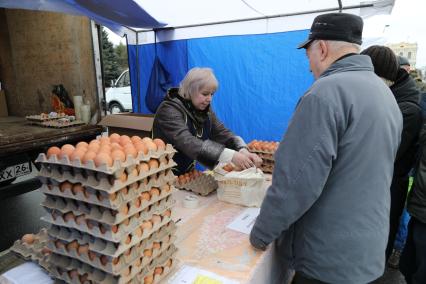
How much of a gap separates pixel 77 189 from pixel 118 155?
0.64ft

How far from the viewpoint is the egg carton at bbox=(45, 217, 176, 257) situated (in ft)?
3.23

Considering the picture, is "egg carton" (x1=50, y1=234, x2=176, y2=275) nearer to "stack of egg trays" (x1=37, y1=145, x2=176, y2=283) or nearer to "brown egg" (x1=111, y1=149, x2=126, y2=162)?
"stack of egg trays" (x1=37, y1=145, x2=176, y2=283)

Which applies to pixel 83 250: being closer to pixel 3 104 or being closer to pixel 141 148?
pixel 141 148

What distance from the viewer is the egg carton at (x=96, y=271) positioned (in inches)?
40.6

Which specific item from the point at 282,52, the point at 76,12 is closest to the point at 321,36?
the point at 282,52

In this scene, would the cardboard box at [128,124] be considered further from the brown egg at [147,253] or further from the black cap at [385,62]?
the brown egg at [147,253]

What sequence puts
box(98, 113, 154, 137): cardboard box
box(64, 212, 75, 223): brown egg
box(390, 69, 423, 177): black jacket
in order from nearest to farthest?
box(64, 212, 75, 223): brown egg → box(390, 69, 423, 177): black jacket → box(98, 113, 154, 137): cardboard box

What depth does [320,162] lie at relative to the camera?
43.3 inches

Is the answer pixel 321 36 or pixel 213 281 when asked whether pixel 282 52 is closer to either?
pixel 321 36

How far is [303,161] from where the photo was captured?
1116 mm

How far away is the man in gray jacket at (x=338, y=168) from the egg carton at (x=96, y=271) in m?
0.51

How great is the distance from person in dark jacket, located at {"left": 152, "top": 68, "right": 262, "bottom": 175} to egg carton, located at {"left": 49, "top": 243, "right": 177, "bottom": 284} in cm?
101

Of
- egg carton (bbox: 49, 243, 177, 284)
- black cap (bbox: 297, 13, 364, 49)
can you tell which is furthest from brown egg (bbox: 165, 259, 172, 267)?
black cap (bbox: 297, 13, 364, 49)

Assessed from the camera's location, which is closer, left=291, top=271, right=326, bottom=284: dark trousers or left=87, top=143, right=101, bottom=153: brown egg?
left=87, top=143, right=101, bottom=153: brown egg
